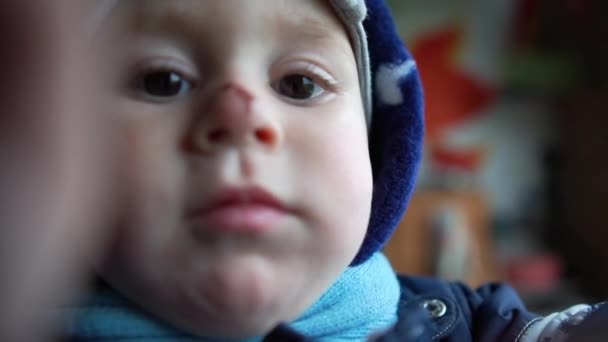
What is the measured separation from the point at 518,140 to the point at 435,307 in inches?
69.8

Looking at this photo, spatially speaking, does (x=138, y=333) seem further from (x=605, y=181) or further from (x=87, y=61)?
(x=605, y=181)

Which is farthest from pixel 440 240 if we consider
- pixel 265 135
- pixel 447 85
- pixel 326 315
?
pixel 265 135

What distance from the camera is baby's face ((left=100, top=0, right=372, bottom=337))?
0.34 metres

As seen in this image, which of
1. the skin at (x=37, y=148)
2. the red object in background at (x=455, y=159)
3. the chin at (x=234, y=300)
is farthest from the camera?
the red object in background at (x=455, y=159)

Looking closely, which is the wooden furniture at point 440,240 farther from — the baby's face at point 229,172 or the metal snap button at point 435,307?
the baby's face at point 229,172

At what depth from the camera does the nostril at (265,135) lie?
350 millimetres

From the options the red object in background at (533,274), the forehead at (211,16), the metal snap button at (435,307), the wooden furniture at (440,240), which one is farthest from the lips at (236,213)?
the red object in background at (533,274)

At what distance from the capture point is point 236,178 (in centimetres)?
34

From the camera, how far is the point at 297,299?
14.6 inches

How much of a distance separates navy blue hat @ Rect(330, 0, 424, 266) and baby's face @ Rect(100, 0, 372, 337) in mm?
129

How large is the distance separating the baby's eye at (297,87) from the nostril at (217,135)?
0.22ft

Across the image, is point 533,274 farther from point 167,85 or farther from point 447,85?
point 167,85

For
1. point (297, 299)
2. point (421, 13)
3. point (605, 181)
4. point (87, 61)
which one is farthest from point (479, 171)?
point (87, 61)

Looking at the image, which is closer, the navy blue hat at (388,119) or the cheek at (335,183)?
the cheek at (335,183)
